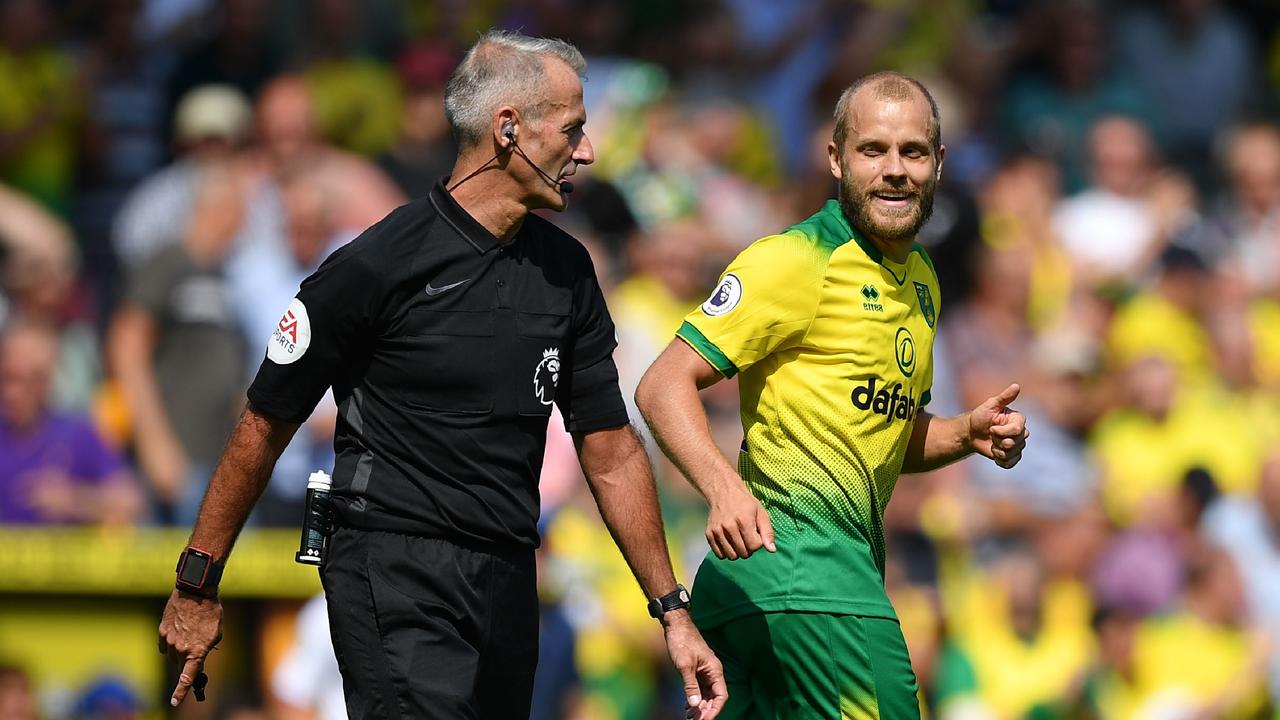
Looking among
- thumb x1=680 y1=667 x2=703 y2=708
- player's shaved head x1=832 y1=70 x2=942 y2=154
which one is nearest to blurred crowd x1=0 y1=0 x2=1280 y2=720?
thumb x1=680 y1=667 x2=703 y2=708

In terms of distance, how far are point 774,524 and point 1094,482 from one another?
5917 millimetres

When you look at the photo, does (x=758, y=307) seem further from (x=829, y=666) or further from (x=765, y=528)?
(x=829, y=666)

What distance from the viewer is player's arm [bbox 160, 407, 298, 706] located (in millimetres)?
5281

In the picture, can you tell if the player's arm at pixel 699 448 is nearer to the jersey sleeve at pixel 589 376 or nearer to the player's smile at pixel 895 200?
the jersey sleeve at pixel 589 376

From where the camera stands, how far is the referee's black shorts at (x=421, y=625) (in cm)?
516

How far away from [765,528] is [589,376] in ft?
2.66

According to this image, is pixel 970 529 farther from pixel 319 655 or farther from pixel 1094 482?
pixel 319 655

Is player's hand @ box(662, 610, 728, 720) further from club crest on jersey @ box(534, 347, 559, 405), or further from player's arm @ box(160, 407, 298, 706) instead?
player's arm @ box(160, 407, 298, 706)

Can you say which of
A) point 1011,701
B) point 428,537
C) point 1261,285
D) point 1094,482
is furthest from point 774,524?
point 1261,285

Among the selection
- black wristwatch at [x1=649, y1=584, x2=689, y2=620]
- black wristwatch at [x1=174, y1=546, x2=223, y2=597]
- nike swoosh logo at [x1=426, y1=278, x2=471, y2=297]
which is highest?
nike swoosh logo at [x1=426, y1=278, x2=471, y2=297]

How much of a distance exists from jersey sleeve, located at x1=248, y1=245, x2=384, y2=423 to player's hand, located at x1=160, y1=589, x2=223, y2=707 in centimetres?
58

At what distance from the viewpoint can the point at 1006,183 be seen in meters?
12.5

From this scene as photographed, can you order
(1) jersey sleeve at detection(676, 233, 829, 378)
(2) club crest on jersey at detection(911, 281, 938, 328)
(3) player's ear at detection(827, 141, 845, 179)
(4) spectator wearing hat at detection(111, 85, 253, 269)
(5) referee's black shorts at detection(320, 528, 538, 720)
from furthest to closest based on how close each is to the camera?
1. (4) spectator wearing hat at detection(111, 85, 253, 269)
2. (2) club crest on jersey at detection(911, 281, 938, 328)
3. (3) player's ear at detection(827, 141, 845, 179)
4. (1) jersey sleeve at detection(676, 233, 829, 378)
5. (5) referee's black shorts at detection(320, 528, 538, 720)

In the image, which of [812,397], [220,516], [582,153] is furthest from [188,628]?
[812,397]
